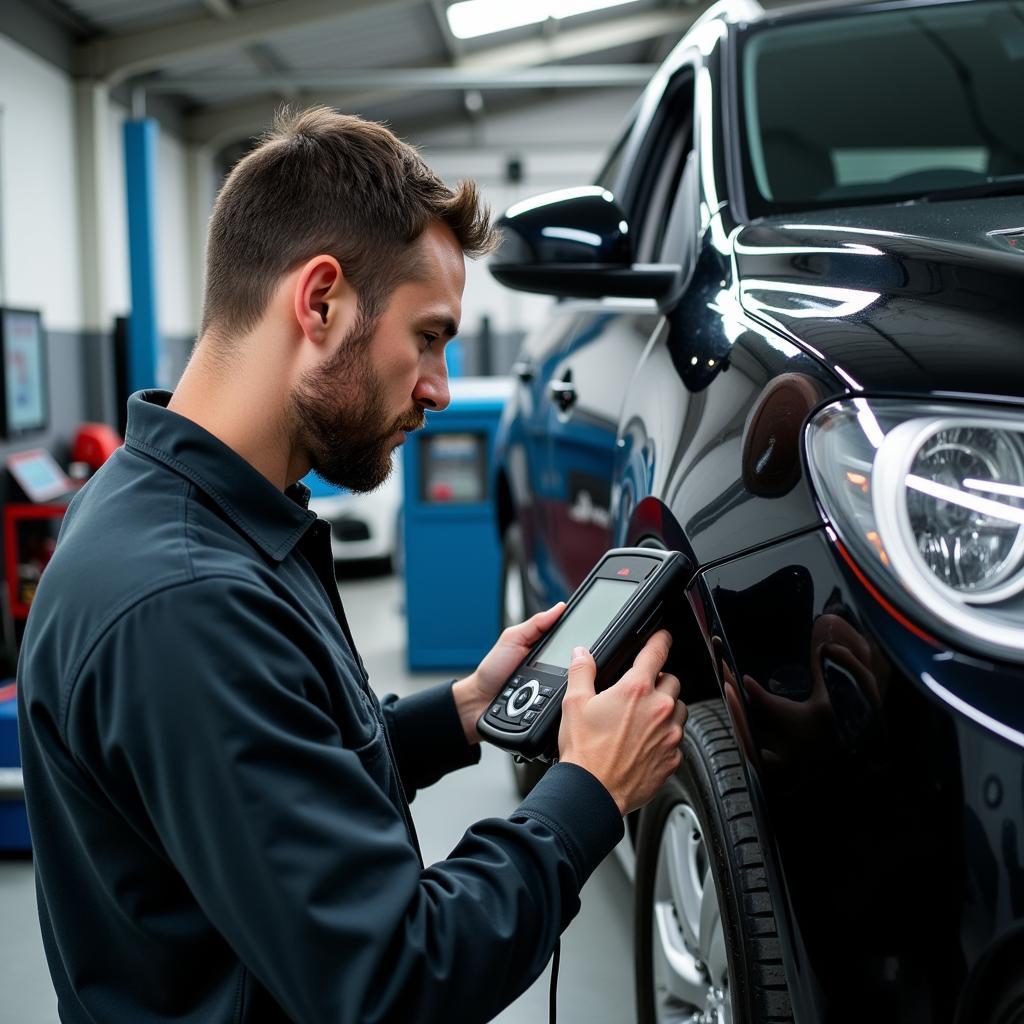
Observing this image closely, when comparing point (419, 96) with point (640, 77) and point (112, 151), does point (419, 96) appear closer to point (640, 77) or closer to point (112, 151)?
point (640, 77)

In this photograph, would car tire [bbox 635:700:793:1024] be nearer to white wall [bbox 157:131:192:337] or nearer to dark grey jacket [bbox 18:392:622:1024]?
dark grey jacket [bbox 18:392:622:1024]

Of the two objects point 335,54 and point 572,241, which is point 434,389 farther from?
point 335,54

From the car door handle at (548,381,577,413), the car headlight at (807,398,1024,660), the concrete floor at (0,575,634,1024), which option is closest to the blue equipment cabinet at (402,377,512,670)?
Answer: the concrete floor at (0,575,634,1024)

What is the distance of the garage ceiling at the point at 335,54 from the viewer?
8.28 meters

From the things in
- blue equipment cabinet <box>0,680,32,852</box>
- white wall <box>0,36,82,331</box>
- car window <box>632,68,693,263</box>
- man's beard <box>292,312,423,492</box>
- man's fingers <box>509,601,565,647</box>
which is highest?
white wall <box>0,36,82,331</box>

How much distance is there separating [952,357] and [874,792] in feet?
1.25

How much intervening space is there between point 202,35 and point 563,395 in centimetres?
704

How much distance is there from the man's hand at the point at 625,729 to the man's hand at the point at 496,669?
261mm

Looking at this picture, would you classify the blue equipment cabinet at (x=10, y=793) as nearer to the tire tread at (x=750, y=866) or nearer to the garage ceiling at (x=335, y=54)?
the tire tread at (x=750, y=866)

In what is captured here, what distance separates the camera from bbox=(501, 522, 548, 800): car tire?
9.84ft

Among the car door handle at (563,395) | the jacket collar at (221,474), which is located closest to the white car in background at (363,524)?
the car door handle at (563,395)

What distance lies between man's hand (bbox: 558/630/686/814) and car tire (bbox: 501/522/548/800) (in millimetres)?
1560

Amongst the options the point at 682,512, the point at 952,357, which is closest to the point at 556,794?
the point at 682,512

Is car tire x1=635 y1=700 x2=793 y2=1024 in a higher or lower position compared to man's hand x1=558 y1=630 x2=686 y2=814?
lower
